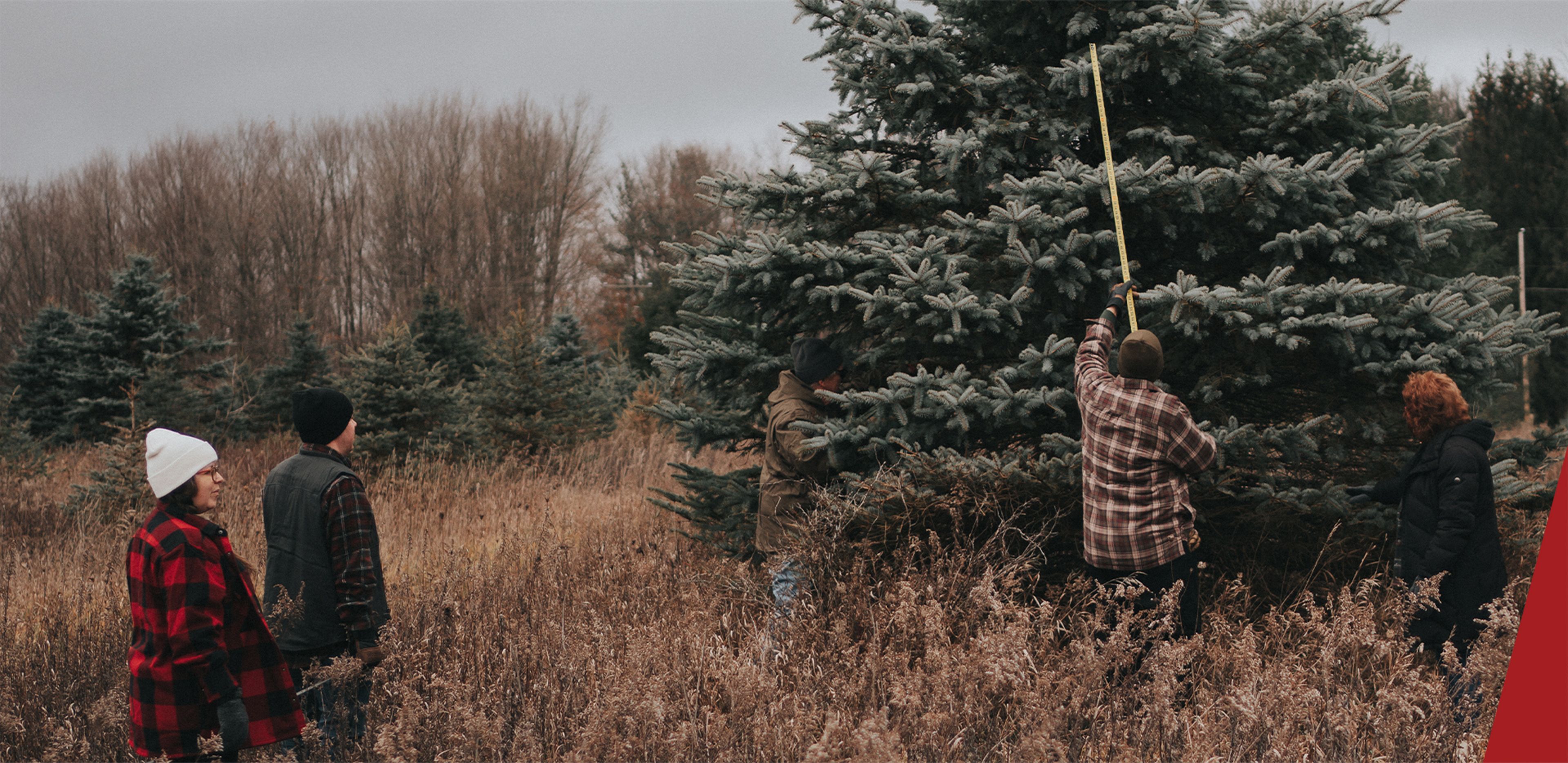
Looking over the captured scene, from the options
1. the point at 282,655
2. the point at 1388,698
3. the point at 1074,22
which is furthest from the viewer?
the point at 1074,22

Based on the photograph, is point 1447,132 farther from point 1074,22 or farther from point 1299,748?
point 1299,748

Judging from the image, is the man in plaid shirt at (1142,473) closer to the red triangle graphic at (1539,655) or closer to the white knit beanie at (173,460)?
the red triangle graphic at (1539,655)

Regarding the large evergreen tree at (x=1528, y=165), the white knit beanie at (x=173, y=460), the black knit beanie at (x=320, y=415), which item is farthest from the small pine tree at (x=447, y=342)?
the large evergreen tree at (x=1528, y=165)

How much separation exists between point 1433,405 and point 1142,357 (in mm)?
1356

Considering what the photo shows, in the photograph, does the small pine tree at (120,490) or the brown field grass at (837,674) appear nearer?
the brown field grass at (837,674)

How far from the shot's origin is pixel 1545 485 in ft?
16.5

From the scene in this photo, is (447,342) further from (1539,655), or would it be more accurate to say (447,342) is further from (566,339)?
(1539,655)

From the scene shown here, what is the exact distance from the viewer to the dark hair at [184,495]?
10.4 ft

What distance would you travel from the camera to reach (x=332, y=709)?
3523 mm

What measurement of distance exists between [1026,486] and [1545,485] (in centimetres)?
285

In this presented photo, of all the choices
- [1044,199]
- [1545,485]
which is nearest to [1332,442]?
[1545,485]

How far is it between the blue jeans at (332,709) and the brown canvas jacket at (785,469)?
1.96 meters

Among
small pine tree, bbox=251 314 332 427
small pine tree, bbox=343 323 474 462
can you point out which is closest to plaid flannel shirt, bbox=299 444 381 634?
small pine tree, bbox=343 323 474 462

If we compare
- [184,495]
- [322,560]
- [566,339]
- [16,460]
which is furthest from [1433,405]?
[566,339]
